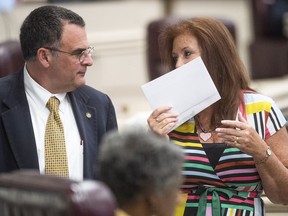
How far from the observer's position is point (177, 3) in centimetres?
1069

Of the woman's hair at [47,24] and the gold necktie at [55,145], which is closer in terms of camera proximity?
the gold necktie at [55,145]

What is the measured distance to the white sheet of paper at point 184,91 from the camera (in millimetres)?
3762

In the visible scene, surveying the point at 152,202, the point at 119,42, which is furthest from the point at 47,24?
the point at 119,42

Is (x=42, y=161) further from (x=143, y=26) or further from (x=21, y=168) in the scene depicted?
(x=143, y=26)

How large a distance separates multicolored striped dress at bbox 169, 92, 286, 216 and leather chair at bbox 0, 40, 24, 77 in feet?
6.80

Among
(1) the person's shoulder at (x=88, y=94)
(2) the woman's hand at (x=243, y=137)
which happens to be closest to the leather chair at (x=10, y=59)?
(1) the person's shoulder at (x=88, y=94)

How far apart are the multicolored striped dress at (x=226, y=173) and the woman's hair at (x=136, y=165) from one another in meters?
1.08

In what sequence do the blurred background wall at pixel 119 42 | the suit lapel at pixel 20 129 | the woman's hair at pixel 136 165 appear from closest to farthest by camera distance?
the woman's hair at pixel 136 165 → the suit lapel at pixel 20 129 → the blurred background wall at pixel 119 42

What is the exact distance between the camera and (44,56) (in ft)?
12.6

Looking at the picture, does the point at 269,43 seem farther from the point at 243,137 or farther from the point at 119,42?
the point at 243,137

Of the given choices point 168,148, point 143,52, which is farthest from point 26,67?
point 143,52

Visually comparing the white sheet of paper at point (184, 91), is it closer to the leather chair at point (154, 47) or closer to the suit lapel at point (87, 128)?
the suit lapel at point (87, 128)

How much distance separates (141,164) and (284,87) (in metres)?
6.20

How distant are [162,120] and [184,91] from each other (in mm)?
153
